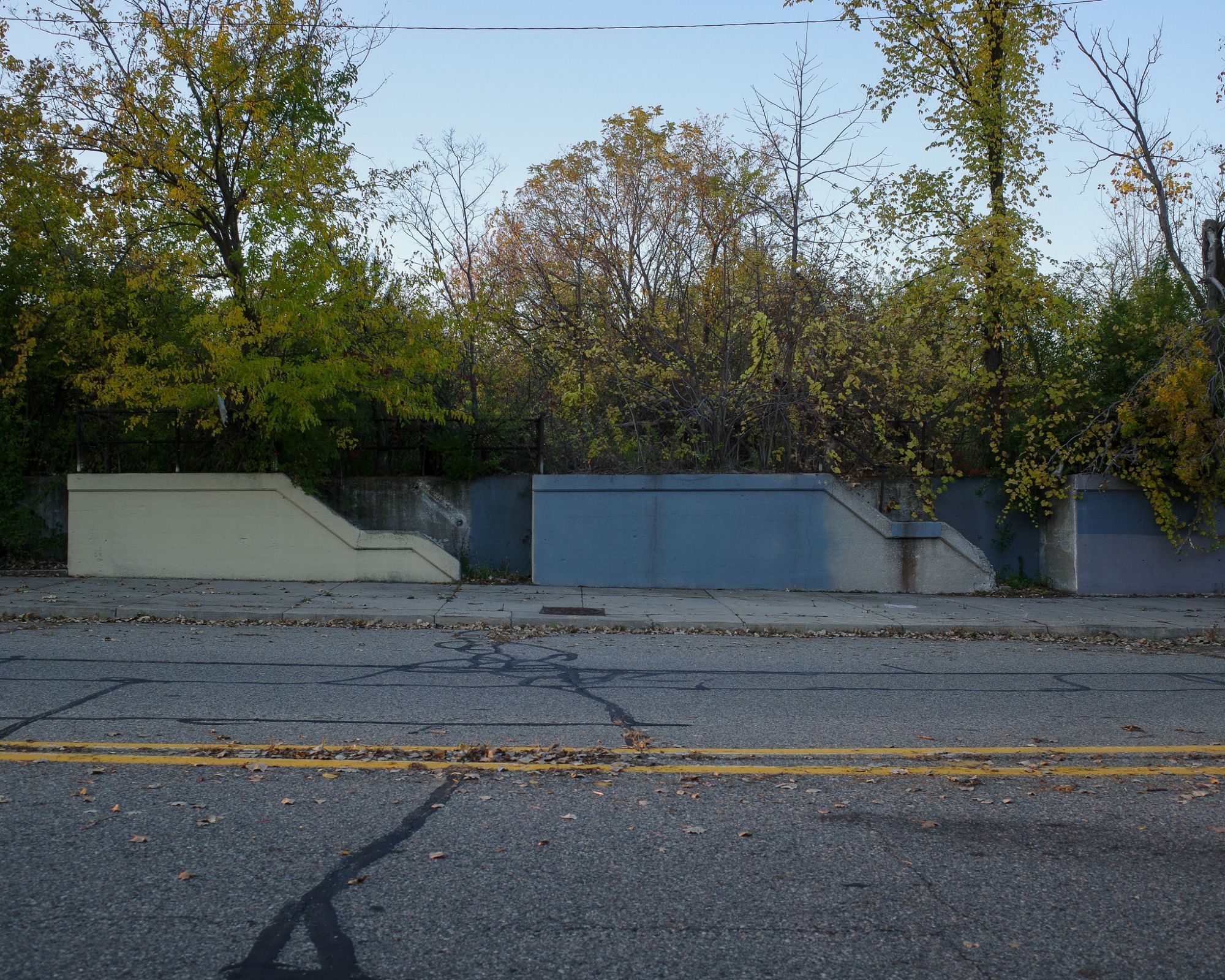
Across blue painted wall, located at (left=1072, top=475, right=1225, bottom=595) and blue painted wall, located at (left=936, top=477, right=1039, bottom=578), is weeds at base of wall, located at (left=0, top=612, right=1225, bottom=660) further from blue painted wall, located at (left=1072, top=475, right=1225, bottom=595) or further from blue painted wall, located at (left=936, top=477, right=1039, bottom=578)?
blue painted wall, located at (left=936, top=477, right=1039, bottom=578)

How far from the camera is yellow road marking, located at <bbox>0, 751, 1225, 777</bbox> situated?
5477mm

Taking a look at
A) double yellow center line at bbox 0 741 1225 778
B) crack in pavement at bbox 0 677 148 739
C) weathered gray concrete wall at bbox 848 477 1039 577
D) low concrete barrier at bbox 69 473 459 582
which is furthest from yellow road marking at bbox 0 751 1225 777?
weathered gray concrete wall at bbox 848 477 1039 577

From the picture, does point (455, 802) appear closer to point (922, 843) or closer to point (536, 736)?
point (536, 736)

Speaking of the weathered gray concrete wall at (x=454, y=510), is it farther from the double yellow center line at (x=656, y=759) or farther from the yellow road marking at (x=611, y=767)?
the yellow road marking at (x=611, y=767)

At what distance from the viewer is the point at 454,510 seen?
16016 millimetres

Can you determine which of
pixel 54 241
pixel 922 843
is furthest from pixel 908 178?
pixel 922 843

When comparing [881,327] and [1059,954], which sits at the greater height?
[881,327]

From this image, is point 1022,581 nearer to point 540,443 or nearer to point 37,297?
point 540,443

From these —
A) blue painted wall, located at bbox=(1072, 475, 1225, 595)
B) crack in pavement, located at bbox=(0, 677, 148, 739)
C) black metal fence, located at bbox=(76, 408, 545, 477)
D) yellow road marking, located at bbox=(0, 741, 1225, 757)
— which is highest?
black metal fence, located at bbox=(76, 408, 545, 477)

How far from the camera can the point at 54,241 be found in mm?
14258

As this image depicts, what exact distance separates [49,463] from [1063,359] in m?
16.8

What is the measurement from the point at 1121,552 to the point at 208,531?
14.1m

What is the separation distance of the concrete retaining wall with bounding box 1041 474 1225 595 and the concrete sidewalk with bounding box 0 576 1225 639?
0.65 metres

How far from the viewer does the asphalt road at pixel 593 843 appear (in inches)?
135
